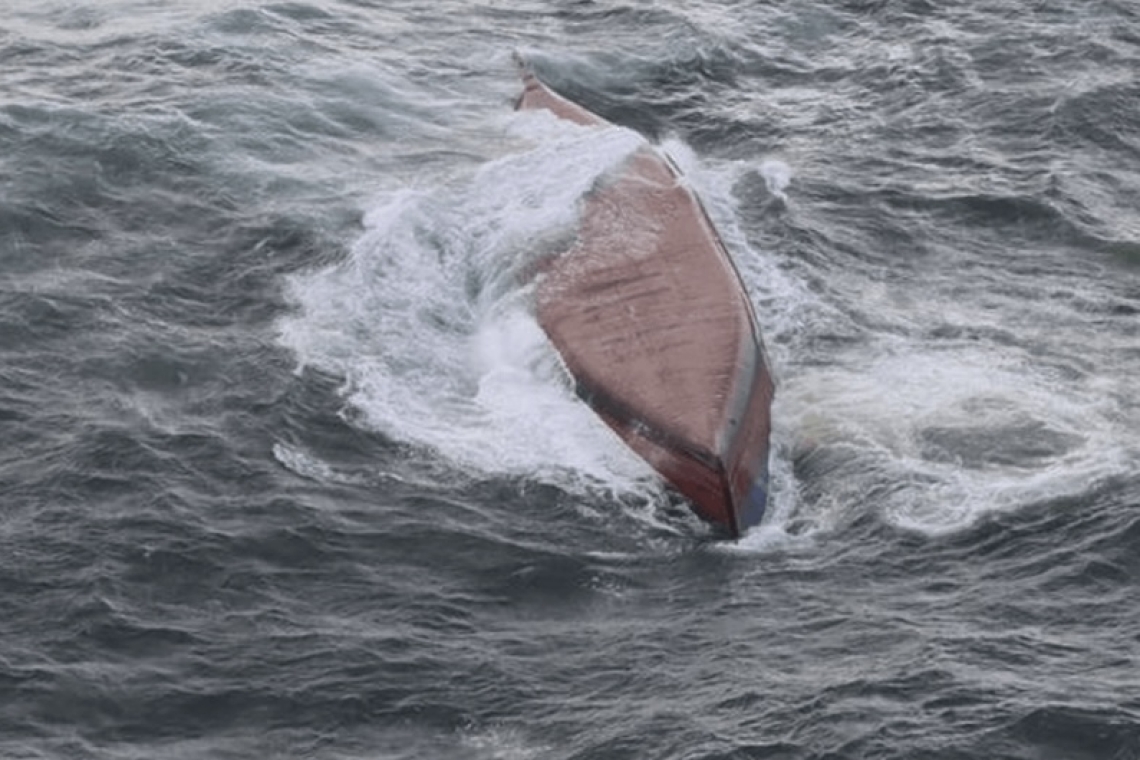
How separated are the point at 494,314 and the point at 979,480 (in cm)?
773

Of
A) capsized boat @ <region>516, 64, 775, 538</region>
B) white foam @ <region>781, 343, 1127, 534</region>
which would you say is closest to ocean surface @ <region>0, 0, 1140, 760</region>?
white foam @ <region>781, 343, 1127, 534</region>

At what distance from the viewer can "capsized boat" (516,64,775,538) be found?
2373 centimetres

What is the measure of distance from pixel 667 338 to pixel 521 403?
7.35 feet

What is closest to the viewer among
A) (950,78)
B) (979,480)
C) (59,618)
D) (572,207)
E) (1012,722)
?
(1012,722)

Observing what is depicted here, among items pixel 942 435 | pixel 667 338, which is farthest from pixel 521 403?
pixel 942 435

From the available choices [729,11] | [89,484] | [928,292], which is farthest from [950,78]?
[89,484]

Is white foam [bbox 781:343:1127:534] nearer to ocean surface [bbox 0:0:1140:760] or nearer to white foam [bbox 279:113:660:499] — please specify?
ocean surface [bbox 0:0:1140:760]

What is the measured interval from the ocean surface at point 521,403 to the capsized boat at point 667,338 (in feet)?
1.38

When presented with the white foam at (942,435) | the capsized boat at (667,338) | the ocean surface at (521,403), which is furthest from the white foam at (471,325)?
the white foam at (942,435)

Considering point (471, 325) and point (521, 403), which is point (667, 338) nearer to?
point (521, 403)

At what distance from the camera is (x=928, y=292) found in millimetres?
28688

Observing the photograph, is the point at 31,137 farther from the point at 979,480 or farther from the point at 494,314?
the point at 979,480

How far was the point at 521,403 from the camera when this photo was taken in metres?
25.6

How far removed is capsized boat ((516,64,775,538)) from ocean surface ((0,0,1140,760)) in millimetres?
421
